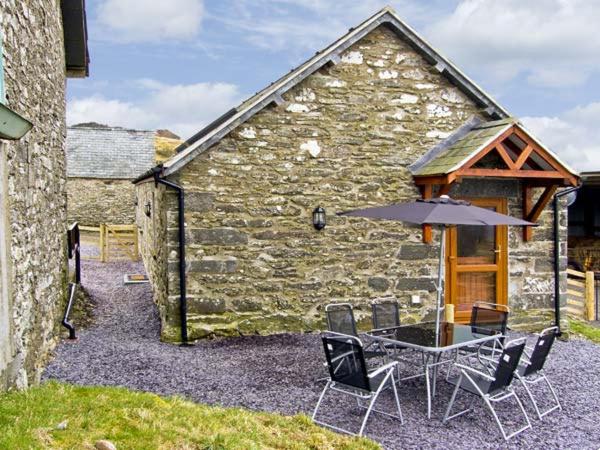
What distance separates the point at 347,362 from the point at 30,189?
145 inches

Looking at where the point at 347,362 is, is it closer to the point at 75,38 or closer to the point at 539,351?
the point at 539,351

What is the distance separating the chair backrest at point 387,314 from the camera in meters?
7.65

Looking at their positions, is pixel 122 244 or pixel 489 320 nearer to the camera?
pixel 489 320

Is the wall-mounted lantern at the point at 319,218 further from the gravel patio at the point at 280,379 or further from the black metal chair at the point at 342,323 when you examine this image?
the black metal chair at the point at 342,323

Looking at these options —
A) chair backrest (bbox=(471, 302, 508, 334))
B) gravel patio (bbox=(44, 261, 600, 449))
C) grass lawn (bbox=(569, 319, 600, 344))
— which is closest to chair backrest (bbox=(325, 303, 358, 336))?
gravel patio (bbox=(44, 261, 600, 449))

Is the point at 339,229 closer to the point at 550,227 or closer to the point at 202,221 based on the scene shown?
the point at 202,221

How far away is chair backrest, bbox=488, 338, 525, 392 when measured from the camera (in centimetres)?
554

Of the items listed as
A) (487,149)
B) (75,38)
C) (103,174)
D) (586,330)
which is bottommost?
(586,330)

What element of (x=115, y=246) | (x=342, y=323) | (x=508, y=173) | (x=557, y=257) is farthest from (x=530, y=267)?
(x=115, y=246)

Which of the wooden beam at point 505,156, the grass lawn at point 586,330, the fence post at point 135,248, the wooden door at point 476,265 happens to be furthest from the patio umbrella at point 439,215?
the fence post at point 135,248

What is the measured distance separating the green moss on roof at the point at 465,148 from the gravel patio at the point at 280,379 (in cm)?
310

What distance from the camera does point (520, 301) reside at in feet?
32.0

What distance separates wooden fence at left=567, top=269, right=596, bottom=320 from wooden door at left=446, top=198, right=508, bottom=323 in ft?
12.5

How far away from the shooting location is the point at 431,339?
260 inches
